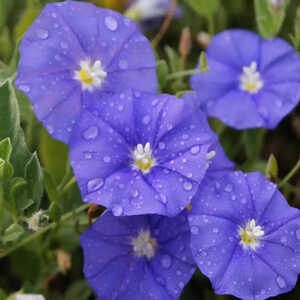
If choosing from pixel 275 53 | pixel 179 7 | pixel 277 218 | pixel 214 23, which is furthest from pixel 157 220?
pixel 179 7

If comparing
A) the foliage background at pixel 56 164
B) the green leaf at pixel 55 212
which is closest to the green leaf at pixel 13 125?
the foliage background at pixel 56 164

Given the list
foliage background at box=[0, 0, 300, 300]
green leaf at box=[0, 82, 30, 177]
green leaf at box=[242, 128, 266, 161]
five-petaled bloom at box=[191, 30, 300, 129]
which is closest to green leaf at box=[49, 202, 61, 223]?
foliage background at box=[0, 0, 300, 300]

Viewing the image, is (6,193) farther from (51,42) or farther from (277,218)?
(277,218)

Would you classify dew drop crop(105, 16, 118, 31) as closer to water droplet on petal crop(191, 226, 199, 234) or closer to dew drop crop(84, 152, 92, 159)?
dew drop crop(84, 152, 92, 159)

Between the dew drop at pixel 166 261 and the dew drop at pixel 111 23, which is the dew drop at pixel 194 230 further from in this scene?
the dew drop at pixel 111 23

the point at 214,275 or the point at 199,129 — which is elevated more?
the point at 199,129
